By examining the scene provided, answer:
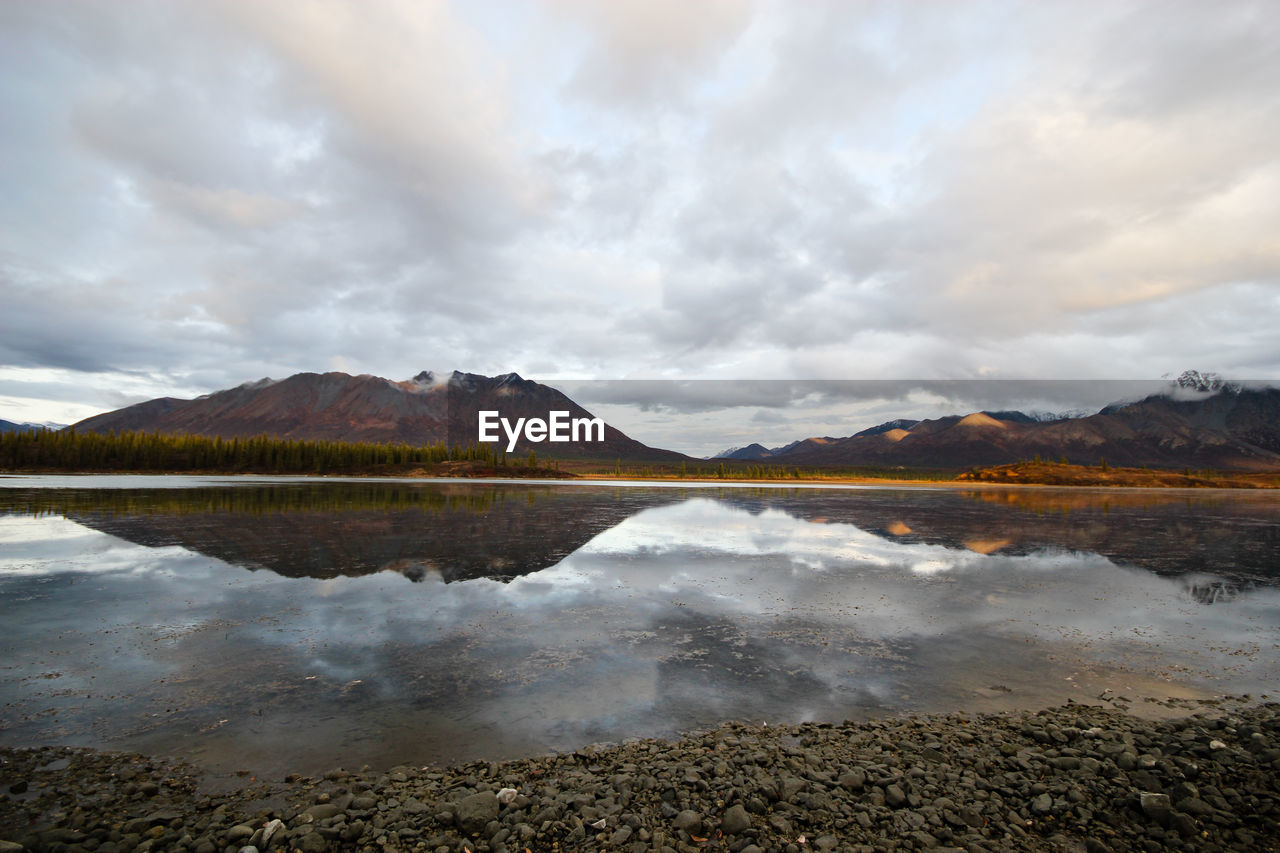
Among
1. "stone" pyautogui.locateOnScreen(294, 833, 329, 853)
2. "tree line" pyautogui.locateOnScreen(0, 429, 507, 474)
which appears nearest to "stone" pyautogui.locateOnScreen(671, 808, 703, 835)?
"stone" pyautogui.locateOnScreen(294, 833, 329, 853)

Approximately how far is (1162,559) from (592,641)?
26914mm

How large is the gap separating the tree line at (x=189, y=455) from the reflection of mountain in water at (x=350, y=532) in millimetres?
106773

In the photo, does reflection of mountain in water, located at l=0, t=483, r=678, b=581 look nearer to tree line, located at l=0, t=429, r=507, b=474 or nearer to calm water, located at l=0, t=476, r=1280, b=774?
calm water, located at l=0, t=476, r=1280, b=774

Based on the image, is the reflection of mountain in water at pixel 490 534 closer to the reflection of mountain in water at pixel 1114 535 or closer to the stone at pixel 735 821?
the reflection of mountain in water at pixel 1114 535

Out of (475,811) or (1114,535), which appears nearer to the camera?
(475,811)

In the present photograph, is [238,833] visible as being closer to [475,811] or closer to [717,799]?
[475,811]

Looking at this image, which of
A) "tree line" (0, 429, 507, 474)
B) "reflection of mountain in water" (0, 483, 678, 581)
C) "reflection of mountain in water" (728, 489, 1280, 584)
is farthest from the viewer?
"tree line" (0, 429, 507, 474)

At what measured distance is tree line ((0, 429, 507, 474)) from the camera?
12362cm

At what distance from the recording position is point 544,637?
1250 cm

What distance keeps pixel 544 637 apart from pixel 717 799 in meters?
6.97

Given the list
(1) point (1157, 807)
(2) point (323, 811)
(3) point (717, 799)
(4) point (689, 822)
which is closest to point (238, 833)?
(2) point (323, 811)

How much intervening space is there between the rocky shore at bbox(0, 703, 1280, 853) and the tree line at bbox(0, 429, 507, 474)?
154759 mm

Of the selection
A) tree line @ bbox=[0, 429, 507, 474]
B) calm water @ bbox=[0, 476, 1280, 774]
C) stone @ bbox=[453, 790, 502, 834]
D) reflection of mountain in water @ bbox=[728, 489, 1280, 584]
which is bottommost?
reflection of mountain in water @ bbox=[728, 489, 1280, 584]

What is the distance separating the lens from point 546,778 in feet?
22.0
